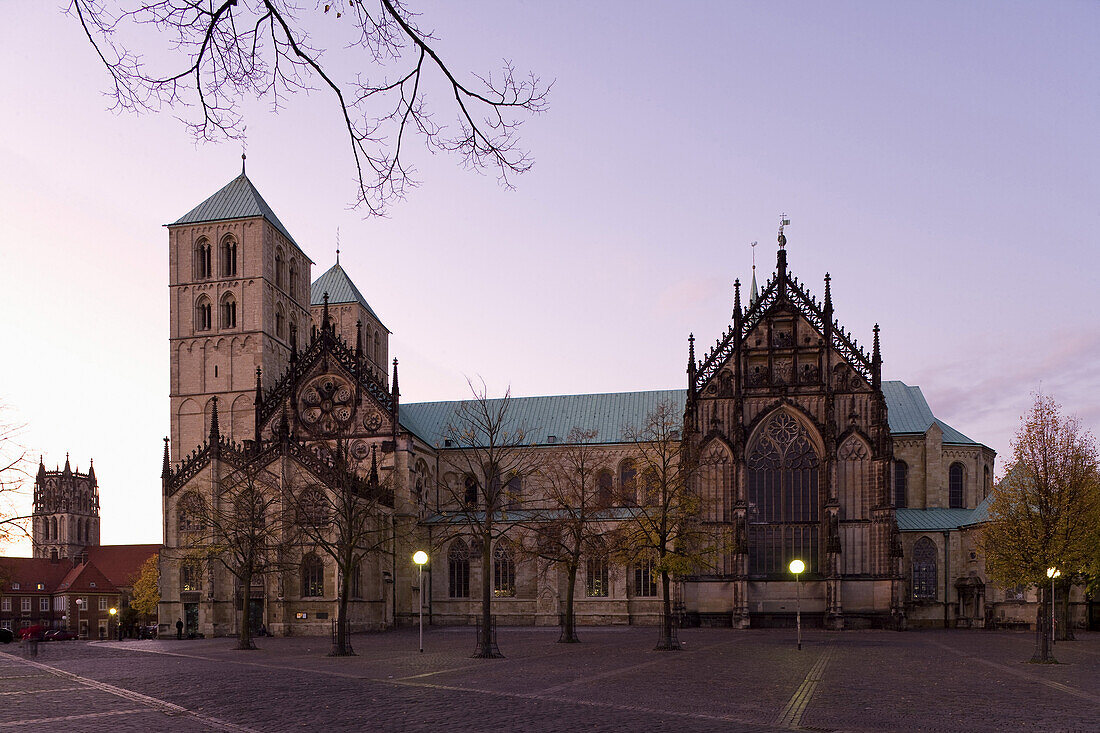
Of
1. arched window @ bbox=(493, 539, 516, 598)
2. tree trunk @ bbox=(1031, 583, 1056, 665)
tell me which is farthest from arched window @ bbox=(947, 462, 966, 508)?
tree trunk @ bbox=(1031, 583, 1056, 665)

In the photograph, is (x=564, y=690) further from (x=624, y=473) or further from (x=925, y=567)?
(x=624, y=473)

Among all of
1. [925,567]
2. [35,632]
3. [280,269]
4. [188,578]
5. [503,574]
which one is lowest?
[503,574]

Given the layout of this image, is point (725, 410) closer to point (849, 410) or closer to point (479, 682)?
point (849, 410)

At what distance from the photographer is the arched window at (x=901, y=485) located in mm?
67125

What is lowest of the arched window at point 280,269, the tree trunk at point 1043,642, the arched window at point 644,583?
the arched window at point 644,583

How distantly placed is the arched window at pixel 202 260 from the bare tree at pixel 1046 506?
2213 inches

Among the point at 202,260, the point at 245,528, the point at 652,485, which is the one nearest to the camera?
the point at 652,485

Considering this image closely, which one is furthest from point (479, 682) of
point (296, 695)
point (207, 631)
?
point (207, 631)

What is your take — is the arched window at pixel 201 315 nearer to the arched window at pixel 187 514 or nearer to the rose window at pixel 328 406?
the rose window at pixel 328 406

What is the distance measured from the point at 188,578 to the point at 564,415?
30553mm

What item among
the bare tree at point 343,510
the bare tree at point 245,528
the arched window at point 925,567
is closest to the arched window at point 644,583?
the bare tree at point 343,510

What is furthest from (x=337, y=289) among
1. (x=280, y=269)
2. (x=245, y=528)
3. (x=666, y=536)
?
(x=666, y=536)

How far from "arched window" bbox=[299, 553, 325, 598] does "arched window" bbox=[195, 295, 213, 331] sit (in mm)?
25294

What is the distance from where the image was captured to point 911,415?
68.9 m
